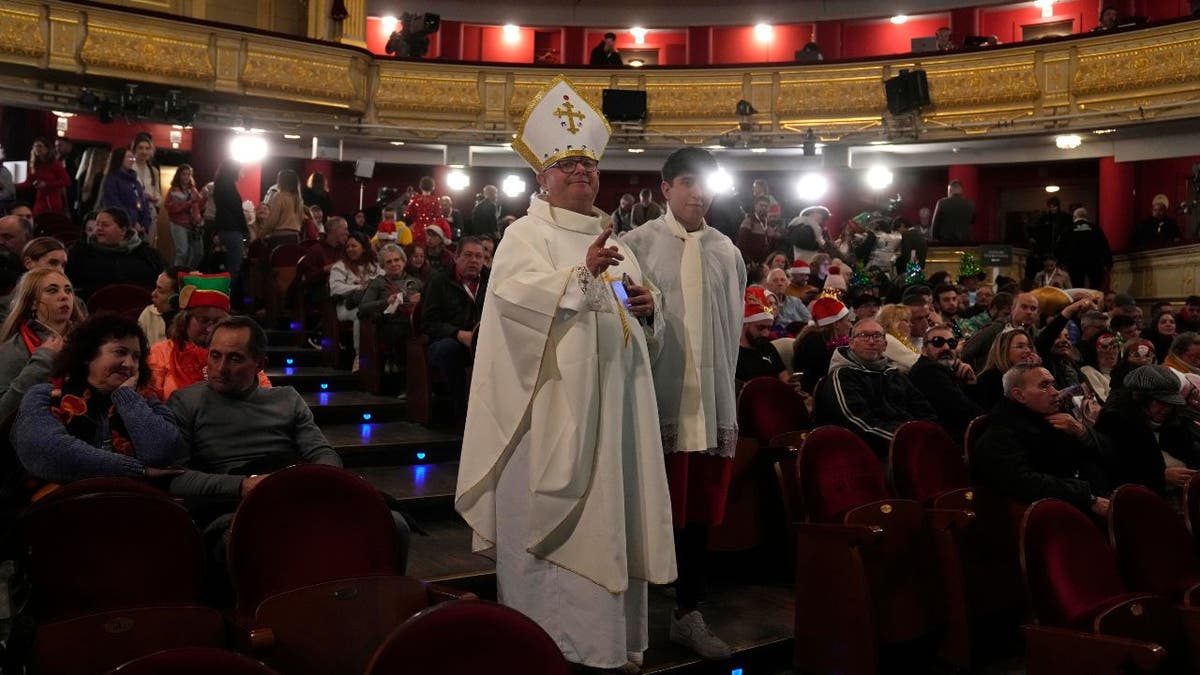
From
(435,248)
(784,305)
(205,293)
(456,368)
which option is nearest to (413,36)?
(435,248)

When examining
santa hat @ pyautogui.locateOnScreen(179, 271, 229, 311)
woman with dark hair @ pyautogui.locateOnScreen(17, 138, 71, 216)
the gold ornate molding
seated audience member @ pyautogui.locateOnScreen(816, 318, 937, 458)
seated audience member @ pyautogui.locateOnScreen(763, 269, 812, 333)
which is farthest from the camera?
the gold ornate molding

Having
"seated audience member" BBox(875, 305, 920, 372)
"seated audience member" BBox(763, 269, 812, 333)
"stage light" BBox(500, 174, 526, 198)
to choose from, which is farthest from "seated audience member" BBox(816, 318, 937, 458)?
"stage light" BBox(500, 174, 526, 198)

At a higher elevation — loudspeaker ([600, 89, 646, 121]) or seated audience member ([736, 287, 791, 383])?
loudspeaker ([600, 89, 646, 121])

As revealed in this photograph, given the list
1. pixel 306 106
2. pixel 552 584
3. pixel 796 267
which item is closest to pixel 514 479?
pixel 552 584

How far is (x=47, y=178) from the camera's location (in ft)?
29.4

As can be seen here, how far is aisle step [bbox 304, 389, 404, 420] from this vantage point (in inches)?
235

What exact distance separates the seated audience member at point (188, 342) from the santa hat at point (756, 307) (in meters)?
2.73

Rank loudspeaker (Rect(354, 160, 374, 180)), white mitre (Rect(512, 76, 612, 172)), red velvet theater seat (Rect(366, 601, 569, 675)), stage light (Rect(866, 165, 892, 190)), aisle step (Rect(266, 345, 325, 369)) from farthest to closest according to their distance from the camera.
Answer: loudspeaker (Rect(354, 160, 374, 180)) < stage light (Rect(866, 165, 892, 190)) < aisle step (Rect(266, 345, 325, 369)) < white mitre (Rect(512, 76, 612, 172)) < red velvet theater seat (Rect(366, 601, 569, 675))

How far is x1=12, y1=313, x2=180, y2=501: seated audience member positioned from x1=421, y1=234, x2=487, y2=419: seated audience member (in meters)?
2.80

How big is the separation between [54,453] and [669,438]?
5.94 ft

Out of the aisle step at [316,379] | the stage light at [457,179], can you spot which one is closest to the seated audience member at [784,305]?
the aisle step at [316,379]

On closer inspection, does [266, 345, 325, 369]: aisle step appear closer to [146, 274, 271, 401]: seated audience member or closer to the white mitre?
[146, 274, 271, 401]: seated audience member

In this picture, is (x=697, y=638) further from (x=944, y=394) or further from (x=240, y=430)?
(x=944, y=394)

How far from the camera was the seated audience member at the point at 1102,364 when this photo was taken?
6.06m
